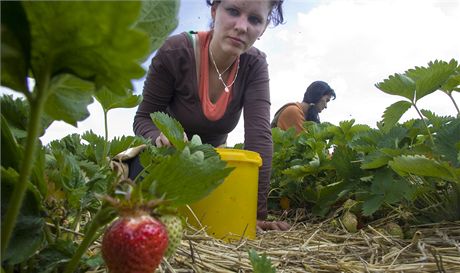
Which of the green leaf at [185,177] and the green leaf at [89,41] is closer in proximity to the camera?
the green leaf at [89,41]

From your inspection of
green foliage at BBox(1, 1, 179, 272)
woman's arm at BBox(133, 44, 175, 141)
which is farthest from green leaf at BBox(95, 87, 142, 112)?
woman's arm at BBox(133, 44, 175, 141)

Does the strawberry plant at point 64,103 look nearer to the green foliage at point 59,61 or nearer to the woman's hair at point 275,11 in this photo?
the green foliage at point 59,61

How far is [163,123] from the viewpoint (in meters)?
1.12

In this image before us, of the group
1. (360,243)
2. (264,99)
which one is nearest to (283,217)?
(264,99)

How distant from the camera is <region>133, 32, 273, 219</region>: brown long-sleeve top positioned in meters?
1.95

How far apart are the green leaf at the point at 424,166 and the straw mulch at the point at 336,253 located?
0.50 ft

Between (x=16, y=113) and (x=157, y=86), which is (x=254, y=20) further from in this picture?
(x=16, y=113)

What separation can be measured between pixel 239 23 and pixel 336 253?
0.92 metres

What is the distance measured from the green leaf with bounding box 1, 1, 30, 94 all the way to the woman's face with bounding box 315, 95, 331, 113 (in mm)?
4598

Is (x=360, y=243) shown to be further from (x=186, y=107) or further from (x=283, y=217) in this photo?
(x=186, y=107)

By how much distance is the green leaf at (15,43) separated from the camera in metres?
0.40

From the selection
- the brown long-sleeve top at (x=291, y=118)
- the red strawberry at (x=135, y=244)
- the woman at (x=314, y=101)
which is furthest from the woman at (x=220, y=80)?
the woman at (x=314, y=101)

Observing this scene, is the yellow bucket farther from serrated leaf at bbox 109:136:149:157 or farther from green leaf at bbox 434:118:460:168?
green leaf at bbox 434:118:460:168

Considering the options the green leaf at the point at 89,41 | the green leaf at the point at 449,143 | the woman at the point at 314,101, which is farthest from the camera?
the woman at the point at 314,101
